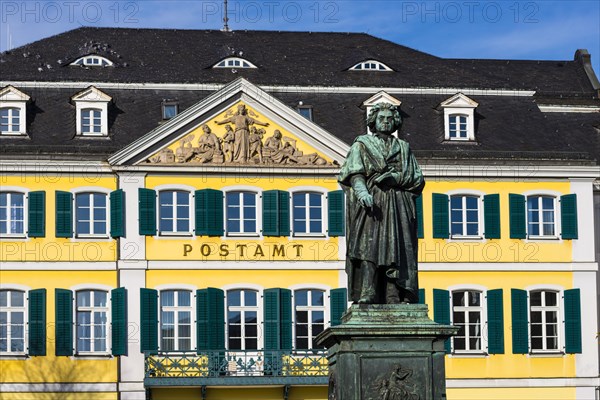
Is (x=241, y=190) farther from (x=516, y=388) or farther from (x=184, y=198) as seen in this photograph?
(x=516, y=388)

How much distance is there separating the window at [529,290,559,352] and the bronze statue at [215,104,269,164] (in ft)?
29.7

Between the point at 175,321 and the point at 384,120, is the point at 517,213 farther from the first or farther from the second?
the point at 384,120

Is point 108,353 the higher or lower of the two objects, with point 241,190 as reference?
lower

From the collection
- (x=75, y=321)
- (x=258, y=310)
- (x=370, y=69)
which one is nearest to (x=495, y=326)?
(x=258, y=310)

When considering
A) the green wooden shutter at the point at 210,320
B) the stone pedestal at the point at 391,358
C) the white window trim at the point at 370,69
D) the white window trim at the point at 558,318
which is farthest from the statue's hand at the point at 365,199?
the white window trim at the point at 370,69

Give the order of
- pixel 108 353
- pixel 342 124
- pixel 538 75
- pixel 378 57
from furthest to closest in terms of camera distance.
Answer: pixel 538 75 → pixel 378 57 → pixel 342 124 → pixel 108 353

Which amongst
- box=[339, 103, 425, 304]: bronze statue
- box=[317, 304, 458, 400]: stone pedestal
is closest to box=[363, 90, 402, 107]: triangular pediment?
box=[339, 103, 425, 304]: bronze statue

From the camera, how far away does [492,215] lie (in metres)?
43.1

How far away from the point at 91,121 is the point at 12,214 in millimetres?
3471

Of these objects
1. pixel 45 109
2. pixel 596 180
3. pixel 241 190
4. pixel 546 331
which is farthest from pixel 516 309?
pixel 45 109

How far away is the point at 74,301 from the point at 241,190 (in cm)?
541

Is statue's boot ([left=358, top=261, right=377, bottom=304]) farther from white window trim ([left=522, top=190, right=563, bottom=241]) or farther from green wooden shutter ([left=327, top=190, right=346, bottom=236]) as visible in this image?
white window trim ([left=522, top=190, right=563, bottom=241])

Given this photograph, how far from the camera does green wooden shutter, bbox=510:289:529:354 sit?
42.6 meters

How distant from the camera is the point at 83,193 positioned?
41469 mm
